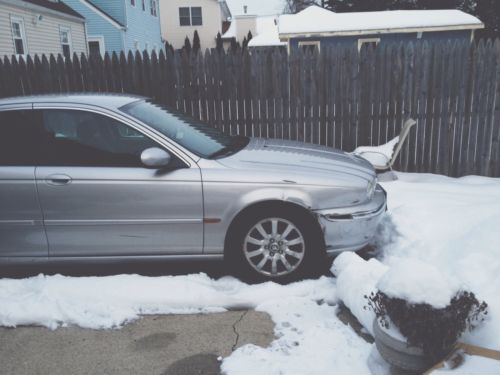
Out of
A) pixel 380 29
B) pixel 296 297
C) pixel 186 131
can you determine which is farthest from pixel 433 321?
pixel 380 29

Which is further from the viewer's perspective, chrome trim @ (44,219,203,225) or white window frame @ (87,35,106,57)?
white window frame @ (87,35,106,57)

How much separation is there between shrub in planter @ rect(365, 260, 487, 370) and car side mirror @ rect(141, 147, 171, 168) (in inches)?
82.0

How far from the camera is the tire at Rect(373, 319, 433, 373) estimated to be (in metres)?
2.44

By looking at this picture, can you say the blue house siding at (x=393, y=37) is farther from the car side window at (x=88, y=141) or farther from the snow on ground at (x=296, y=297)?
the car side window at (x=88, y=141)

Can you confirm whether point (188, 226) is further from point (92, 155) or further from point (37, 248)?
point (37, 248)

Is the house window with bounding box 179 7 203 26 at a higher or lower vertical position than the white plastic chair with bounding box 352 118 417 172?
higher

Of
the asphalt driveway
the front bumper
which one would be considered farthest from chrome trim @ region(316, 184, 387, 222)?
the asphalt driveway

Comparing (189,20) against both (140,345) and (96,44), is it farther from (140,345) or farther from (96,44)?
(140,345)

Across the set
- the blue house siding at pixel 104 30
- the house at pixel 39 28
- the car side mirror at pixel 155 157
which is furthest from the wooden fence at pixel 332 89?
the blue house siding at pixel 104 30

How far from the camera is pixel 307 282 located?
3.88m

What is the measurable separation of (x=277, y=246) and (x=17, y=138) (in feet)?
8.34

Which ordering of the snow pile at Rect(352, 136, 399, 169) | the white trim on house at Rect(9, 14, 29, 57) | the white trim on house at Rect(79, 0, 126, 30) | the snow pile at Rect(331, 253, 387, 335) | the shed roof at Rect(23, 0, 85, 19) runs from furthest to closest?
the white trim on house at Rect(79, 0, 126, 30) < the shed roof at Rect(23, 0, 85, 19) < the white trim on house at Rect(9, 14, 29, 57) < the snow pile at Rect(352, 136, 399, 169) < the snow pile at Rect(331, 253, 387, 335)

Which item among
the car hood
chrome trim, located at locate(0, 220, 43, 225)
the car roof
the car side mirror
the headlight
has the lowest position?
chrome trim, located at locate(0, 220, 43, 225)

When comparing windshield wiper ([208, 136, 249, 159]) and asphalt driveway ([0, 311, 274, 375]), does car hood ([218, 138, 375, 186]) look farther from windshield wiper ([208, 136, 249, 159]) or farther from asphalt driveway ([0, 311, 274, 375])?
asphalt driveway ([0, 311, 274, 375])
